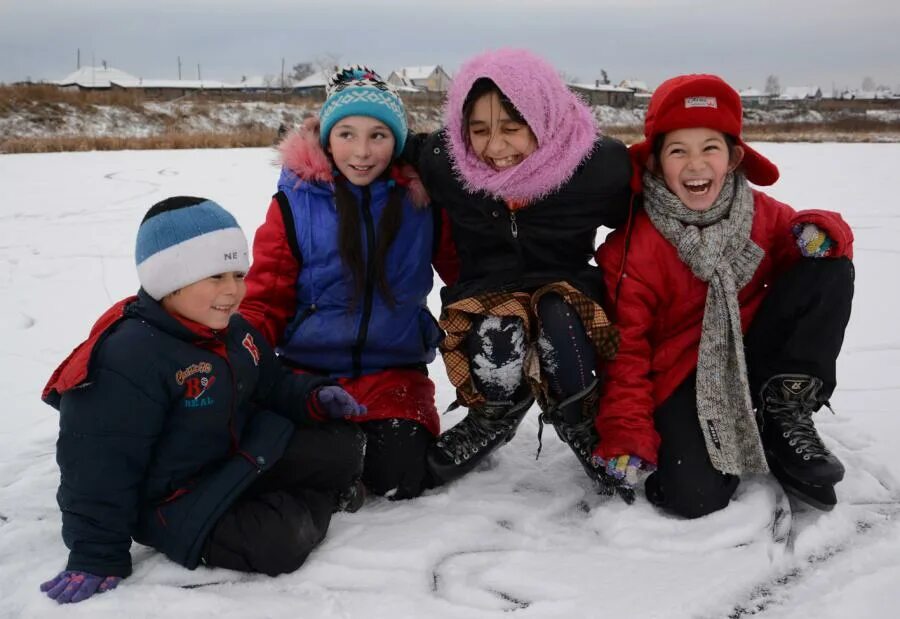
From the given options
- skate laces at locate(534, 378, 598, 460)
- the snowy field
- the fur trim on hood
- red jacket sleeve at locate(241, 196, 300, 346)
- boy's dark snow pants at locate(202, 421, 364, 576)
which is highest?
the fur trim on hood

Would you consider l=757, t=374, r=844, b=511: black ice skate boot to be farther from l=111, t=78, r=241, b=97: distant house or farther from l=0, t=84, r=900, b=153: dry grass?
l=111, t=78, r=241, b=97: distant house

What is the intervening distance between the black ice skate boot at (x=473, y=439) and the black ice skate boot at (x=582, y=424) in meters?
0.11

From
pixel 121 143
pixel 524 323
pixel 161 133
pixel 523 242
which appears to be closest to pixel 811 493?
pixel 524 323

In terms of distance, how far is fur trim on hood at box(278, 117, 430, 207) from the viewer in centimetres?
227

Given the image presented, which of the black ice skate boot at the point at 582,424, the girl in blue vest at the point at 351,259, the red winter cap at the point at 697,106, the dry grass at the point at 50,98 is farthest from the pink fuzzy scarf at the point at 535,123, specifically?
the dry grass at the point at 50,98

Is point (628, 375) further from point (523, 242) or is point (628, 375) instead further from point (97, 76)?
point (97, 76)

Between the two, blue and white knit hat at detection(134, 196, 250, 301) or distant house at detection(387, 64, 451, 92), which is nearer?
blue and white knit hat at detection(134, 196, 250, 301)

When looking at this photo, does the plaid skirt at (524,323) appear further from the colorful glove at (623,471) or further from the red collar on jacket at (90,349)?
the red collar on jacket at (90,349)

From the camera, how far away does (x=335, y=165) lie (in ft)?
7.61

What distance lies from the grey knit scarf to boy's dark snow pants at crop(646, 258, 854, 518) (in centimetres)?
7

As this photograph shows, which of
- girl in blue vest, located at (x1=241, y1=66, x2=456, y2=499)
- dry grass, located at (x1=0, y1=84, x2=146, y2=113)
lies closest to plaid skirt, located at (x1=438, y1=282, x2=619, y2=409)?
girl in blue vest, located at (x1=241, y1=66, x2=456, y2=499)

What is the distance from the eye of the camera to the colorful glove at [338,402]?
1982 mm

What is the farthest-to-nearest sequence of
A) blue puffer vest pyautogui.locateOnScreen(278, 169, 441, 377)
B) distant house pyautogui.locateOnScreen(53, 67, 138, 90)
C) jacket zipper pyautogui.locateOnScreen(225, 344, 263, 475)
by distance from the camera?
distant house pyautogui.locateOnScreen(53, 67, 138, 90) → blue puffer vest pyautogui.locateOnScreen(278, 169, 441, 377) → jacket zipper pyautogui.locateOnScreen(225, 344, 263, 475)

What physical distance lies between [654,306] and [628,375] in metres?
0.24
